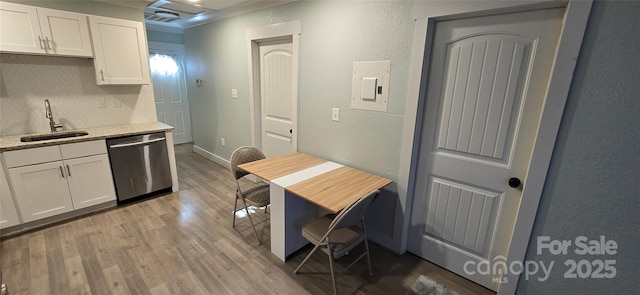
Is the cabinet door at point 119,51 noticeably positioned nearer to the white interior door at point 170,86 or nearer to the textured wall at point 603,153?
the white interior door at point 170,86

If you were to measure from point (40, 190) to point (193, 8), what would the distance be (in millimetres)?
2582

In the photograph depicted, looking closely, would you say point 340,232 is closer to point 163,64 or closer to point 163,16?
point 163,16

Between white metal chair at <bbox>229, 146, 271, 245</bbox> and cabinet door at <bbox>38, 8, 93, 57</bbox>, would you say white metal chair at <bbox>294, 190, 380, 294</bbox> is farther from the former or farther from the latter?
cabinet door at <bbox>38, 8, 93, 57</bbox>

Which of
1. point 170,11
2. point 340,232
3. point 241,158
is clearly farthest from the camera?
point 170,11

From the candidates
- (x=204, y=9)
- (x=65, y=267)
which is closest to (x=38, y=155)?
(x=65, y=267)

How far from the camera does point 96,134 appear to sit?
2748mm

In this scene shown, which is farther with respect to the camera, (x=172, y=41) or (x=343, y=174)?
(x=172, y=41)

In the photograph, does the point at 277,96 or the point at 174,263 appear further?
the point at 277,96

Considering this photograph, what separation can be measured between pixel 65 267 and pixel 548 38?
3584 mm

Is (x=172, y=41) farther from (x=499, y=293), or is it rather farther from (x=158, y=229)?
(x=499, y=293)

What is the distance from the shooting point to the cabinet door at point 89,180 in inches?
104

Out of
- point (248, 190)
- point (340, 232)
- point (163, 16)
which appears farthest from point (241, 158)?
point (163, 16)

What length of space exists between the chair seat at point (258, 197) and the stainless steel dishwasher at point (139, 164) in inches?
54.8

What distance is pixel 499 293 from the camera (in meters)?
1.80
